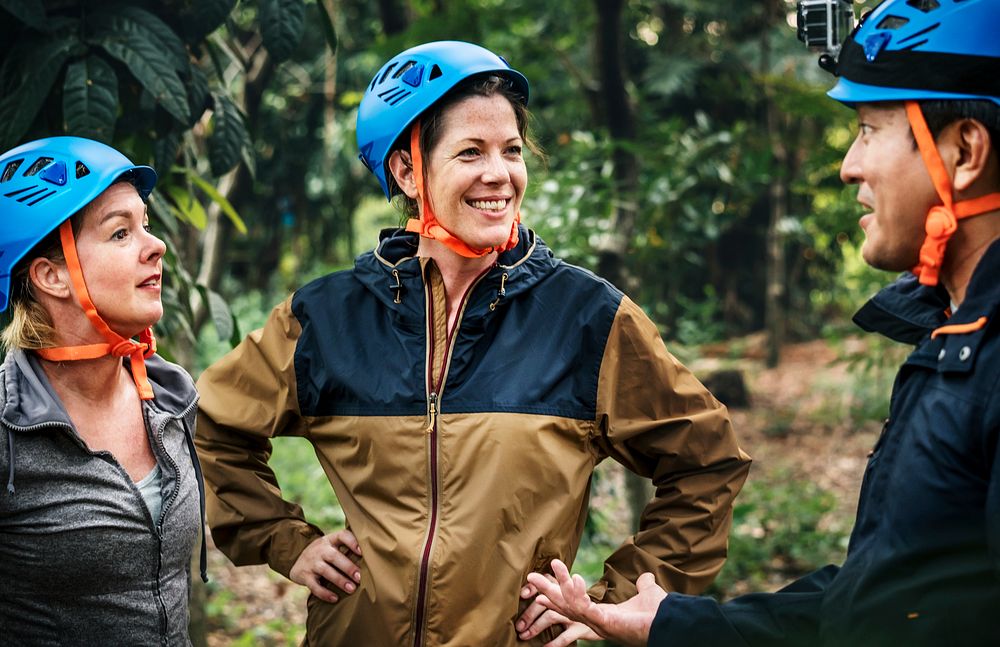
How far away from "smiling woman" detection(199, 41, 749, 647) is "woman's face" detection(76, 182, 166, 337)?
0.37m

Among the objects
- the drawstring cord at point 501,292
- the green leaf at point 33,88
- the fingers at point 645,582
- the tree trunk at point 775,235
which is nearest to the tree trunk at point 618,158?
the drawstring cord at point 501,292

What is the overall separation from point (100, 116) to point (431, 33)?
301 cm

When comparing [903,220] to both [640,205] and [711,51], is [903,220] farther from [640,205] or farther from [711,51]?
[711,51]

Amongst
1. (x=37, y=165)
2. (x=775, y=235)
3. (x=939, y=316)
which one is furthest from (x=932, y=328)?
(x=775, y=235)

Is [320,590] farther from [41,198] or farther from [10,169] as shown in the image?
[10,169]

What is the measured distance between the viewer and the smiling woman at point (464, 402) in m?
2.43

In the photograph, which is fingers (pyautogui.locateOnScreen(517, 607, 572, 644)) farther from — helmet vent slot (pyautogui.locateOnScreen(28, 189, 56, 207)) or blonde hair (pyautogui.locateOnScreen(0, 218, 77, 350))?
helmet vent slot (pyautogui.locateOnScreen(28, 189, 56, 207))

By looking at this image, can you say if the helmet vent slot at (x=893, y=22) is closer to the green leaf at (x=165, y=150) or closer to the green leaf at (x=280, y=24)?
the green leaf at (x=280, y=24)

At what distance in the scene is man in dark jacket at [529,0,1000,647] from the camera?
1.67 metres

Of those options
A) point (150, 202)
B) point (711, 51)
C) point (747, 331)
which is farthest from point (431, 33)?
point (747, 331)

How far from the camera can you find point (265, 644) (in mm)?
5875

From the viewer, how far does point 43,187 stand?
2348 mm

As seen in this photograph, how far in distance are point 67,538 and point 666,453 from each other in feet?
4.59

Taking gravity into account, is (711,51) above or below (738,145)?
above
